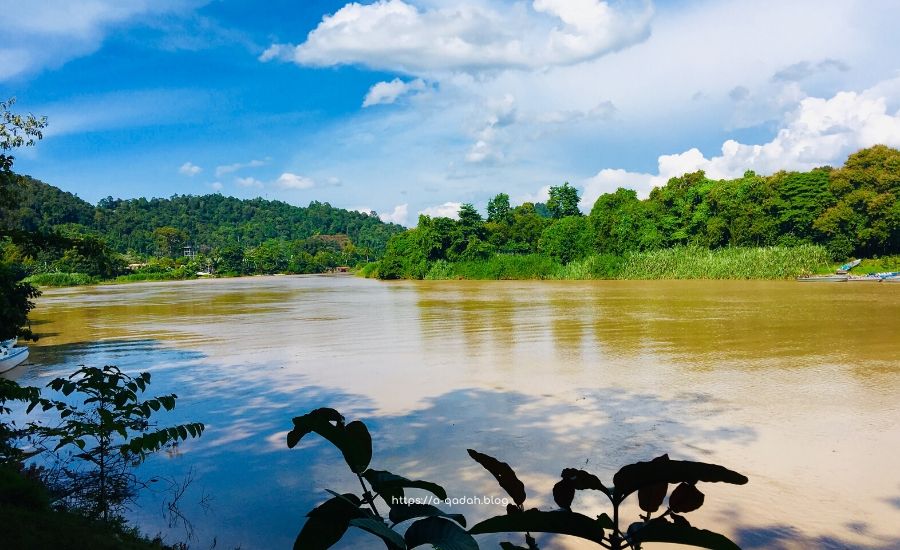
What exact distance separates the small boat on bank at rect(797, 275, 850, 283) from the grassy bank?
159 centimetres

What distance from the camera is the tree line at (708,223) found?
40500 mm

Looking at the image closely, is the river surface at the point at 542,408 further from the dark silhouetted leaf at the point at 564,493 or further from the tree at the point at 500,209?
the tree at the point at 500,209

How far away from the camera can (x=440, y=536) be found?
956 millimetres

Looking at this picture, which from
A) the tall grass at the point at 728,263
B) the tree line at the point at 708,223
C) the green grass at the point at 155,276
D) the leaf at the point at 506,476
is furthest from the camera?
the green grass at the point at 155,276

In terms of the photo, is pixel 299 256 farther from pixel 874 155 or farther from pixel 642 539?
pixel 642 539

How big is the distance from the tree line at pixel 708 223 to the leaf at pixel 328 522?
46.8 metres

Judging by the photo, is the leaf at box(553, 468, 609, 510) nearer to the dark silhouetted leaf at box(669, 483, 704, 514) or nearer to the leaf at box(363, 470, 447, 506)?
the dark silhouetted leaf at box(669, 483, 704, 514)

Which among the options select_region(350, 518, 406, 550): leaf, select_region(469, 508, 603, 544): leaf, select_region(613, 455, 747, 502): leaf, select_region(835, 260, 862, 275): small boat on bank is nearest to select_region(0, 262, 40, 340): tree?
select_region(350, 518, 406, 550): leaf

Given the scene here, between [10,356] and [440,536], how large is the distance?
13.3 meters

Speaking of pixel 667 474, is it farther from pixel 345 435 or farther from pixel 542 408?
pixel 542 408

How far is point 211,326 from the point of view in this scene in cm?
1848

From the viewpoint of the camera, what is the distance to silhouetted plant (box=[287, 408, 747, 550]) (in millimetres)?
814

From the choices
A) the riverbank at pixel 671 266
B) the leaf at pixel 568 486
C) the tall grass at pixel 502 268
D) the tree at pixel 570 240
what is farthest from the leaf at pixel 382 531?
the tree at pixel 570 240

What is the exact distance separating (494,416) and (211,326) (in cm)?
1381
